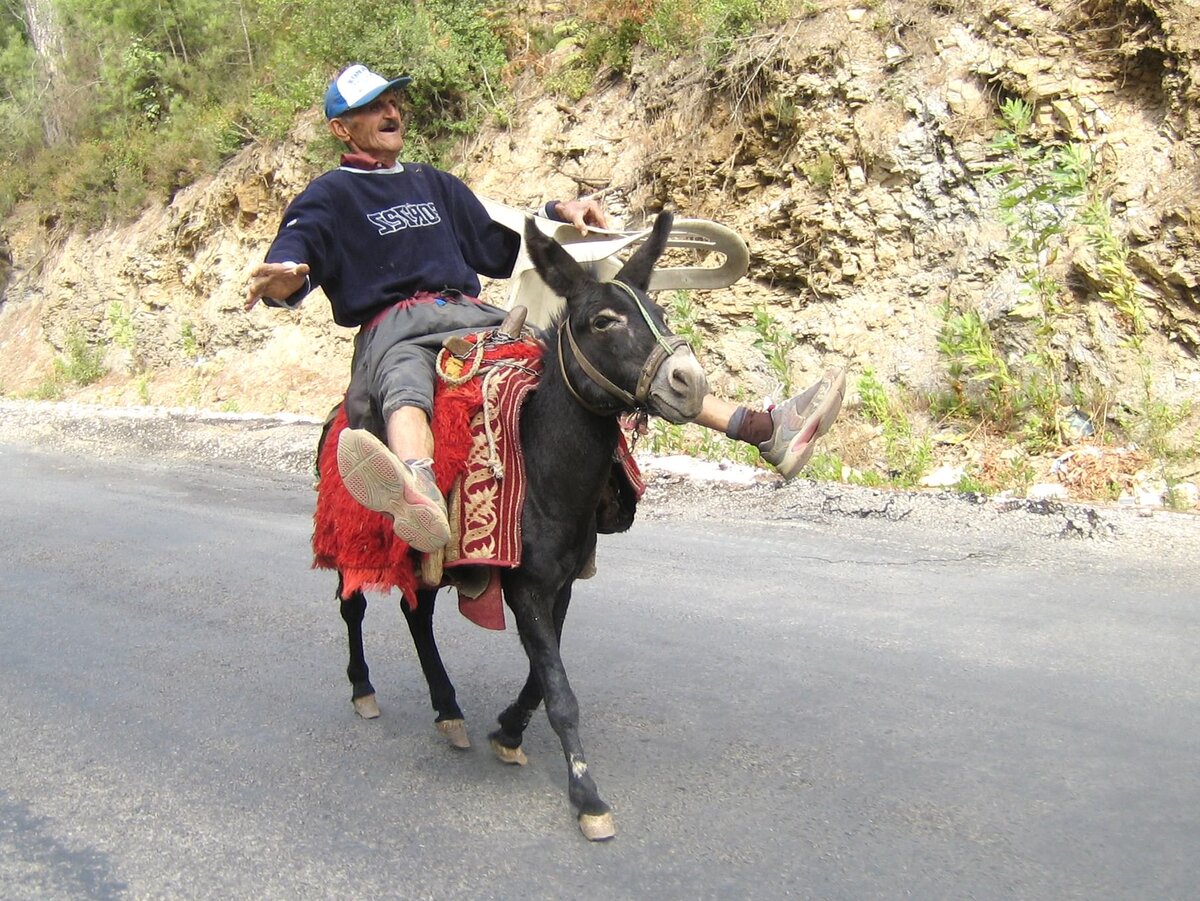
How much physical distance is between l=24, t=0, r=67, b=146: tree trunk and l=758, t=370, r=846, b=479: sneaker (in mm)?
25798

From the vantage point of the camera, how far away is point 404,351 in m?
4.35

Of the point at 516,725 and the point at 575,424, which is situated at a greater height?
the point at 575,424

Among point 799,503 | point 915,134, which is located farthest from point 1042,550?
point 915,134

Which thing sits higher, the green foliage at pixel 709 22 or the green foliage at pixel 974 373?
the green foliage at pixel 709 22

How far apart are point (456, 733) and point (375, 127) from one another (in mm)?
2493

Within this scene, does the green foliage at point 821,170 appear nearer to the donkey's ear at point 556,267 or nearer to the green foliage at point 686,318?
the green foliage at point 686,318

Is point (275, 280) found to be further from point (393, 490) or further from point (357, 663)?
point (357, 663)

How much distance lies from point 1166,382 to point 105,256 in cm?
1999

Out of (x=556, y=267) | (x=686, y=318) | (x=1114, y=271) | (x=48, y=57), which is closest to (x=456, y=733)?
(x=556, y=267)

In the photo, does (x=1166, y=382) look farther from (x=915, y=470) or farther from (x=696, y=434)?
(x=696, y=434)

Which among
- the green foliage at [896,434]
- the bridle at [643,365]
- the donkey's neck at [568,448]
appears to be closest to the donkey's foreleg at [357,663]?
the donkey's neck at [568,448]

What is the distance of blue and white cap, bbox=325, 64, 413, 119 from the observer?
4.58 meters

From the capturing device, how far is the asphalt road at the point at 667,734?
11.6 feet

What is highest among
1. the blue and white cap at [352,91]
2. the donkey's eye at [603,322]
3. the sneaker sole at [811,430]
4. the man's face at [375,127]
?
the blue and white cap at [352,91]
